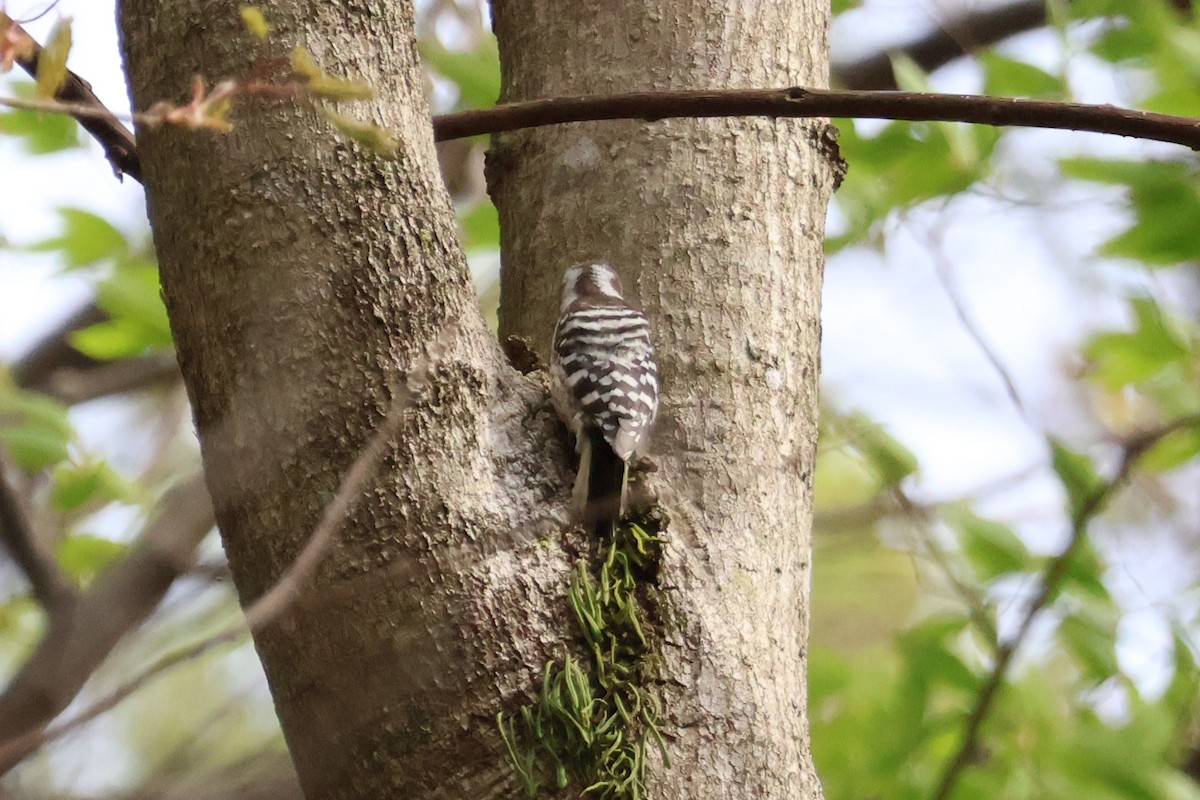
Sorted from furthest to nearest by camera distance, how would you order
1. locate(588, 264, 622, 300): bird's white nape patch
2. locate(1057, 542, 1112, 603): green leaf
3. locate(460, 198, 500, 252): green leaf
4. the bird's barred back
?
locate(460, 198, 500, 252): green leaf
locate(1057, 542, 1112, 603): green leaf
locate(588, 264, 622, 300): bird's white nape patch
the bird's barred back

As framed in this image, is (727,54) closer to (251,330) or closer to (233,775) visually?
(251,330)

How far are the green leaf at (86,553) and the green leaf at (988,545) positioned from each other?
7.39 ft

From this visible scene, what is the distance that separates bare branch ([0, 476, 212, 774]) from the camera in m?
1.71

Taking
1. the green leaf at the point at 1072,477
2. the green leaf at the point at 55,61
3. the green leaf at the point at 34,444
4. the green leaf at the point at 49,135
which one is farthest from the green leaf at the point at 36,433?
the green leaf at the point at 1072,477

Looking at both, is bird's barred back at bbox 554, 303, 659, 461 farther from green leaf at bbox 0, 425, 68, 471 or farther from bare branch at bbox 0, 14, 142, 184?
green leaf at bbox 0, 425, 68, 471

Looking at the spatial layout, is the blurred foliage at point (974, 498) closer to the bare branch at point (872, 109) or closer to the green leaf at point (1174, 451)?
the green leaf at point (1174, 451)

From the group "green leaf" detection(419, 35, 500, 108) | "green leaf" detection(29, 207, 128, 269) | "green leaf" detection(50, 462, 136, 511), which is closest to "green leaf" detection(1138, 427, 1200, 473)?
"green leaf" detection(419, 35, 500, 108)

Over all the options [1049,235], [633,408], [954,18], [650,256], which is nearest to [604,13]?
[650,256]

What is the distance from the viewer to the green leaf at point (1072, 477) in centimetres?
286

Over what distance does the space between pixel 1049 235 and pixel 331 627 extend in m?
7.24

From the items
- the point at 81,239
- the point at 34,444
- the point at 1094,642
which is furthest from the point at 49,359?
the point at 1094,642

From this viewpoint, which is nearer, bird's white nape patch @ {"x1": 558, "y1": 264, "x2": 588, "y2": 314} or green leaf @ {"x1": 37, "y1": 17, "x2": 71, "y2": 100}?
green leaf @ {"x1": 37, "y1": 17, "x2": 71, "y2": 100}

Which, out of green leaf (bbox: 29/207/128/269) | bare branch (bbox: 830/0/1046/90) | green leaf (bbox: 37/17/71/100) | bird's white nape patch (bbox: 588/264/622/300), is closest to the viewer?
green leaf (bbox: 37/17/71/100)

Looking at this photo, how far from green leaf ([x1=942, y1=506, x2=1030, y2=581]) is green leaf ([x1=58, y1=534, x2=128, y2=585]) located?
2.25 meters
